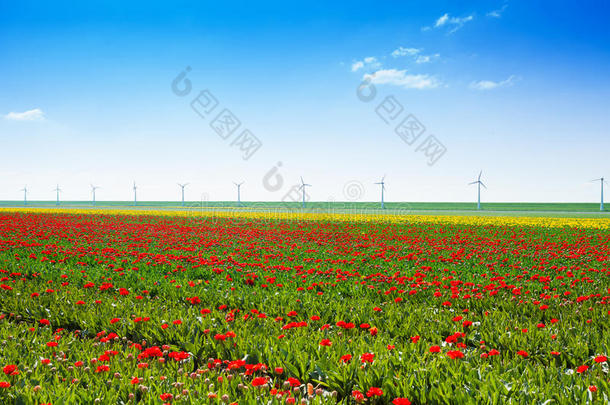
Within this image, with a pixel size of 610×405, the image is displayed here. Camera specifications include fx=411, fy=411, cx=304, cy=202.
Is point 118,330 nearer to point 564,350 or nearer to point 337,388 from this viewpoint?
point 337,388

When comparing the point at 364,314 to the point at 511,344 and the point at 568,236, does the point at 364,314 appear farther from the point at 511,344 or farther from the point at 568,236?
the point at 568,236

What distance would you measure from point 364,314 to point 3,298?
6.20 meters

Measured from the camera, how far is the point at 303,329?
5461mm

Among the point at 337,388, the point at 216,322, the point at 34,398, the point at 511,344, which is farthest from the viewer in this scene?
the point at 216,322

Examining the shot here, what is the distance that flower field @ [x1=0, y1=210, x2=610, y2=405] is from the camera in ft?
12.3

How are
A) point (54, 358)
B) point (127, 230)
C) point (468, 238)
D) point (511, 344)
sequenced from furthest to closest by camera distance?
point (127, 230), point (468, 238), point (511, 344), point (54, 358)

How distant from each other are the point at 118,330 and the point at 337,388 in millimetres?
3184

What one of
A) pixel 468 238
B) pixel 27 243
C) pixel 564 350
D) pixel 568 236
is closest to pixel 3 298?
→ pixel 27 243

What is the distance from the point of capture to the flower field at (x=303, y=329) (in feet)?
12.3

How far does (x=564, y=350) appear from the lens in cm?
477

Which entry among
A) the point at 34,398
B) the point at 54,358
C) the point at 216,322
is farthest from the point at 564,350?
the point at 54,358

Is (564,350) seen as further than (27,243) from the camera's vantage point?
No

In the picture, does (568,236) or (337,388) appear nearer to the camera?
(337,388)

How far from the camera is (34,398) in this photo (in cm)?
358
